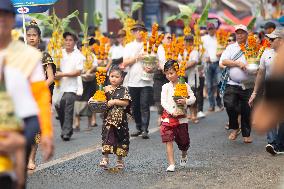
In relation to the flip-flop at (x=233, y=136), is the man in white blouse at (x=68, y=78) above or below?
above

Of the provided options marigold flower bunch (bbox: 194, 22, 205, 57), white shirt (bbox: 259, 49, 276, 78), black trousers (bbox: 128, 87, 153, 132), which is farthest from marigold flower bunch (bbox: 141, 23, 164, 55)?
white shirt (bbox: 259, 49, 276, 78)

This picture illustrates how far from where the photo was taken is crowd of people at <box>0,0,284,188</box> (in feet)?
14.7

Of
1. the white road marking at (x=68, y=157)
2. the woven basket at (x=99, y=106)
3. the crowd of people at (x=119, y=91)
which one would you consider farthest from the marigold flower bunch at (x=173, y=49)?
the woven basket at (x=99, y=106)

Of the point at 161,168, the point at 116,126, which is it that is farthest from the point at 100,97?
the point at 161,168

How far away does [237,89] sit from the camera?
12.2 m

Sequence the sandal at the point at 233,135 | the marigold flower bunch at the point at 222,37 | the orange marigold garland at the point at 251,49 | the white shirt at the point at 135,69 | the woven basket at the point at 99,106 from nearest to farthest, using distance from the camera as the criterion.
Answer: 1. the woven basket at the point at 99,106
2. the orange marigold garland at the point at 251,49
3. the sandal at the point at 233,135
4. the white shirt at the point at 135,69
5. the marigold flower bunch at the point at 222,37

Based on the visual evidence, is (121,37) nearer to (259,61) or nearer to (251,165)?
(259,61)

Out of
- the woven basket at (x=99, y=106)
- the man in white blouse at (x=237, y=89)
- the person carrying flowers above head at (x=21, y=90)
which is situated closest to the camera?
the person carrying flowers above head at (x=21, y=90)

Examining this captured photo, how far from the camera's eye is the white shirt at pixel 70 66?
12.7 m

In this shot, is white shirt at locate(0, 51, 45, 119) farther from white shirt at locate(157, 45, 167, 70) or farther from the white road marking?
white shirt at locate(157, 45, 167, 70)

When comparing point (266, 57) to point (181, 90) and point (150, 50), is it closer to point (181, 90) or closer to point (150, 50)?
point (181, 90)

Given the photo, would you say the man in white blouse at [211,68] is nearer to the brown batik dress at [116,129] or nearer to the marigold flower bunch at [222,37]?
the marigold flower bunch at [222,37]

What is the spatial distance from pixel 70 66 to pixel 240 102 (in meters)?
2.76

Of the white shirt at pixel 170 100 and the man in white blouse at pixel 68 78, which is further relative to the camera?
the man in white blouse at pixel 68 78
